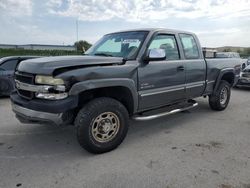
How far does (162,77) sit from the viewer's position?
442 cm

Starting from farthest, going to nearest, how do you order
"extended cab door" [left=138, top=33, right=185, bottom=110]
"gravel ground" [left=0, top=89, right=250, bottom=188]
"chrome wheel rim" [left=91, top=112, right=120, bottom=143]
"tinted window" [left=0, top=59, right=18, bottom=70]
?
1. "tinted window" [left=0, top=59, right=18, bottom=70]
2. "extended cab door" [left=138, top=33, right=185, bottom=110]
3. "chrome wheel rim" [left=91, top=112, right=120, bottom=143]
4. "gravel ground" [left=0, top=89, right=250, bottom=188]

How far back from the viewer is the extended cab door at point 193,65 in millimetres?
5016

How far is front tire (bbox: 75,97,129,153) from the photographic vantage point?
137 inches

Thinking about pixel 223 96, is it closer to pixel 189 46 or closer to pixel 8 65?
pixel 189 46

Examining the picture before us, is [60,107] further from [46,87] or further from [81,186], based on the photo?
[81,186]

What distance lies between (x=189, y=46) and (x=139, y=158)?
111 inches

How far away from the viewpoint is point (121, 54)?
4.23m

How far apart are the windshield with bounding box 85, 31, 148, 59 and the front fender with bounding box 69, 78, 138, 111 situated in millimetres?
516

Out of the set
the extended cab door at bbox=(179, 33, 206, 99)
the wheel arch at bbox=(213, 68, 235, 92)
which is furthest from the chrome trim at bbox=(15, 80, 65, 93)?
the wheel arch at bbox=(213, 68, 235, 92)

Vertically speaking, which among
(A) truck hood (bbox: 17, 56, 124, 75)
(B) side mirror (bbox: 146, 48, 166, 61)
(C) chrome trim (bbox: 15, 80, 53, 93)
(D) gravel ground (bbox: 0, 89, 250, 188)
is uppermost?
(B) side mirror (bbox: 146, 48, 166, 61)

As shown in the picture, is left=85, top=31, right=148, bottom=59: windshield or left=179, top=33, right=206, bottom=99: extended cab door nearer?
left=85, top=31, right=148, bottom=59: windshield

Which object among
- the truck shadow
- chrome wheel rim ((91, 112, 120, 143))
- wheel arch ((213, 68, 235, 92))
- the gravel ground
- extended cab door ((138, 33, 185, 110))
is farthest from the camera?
wheel arch ((213, 68, 235, 92))

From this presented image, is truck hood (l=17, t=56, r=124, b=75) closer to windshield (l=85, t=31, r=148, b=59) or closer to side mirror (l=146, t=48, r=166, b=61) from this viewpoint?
windshield (l=85, t=31, r=148, b=59)

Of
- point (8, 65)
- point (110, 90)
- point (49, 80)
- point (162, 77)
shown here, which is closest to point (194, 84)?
point (162, 77)
